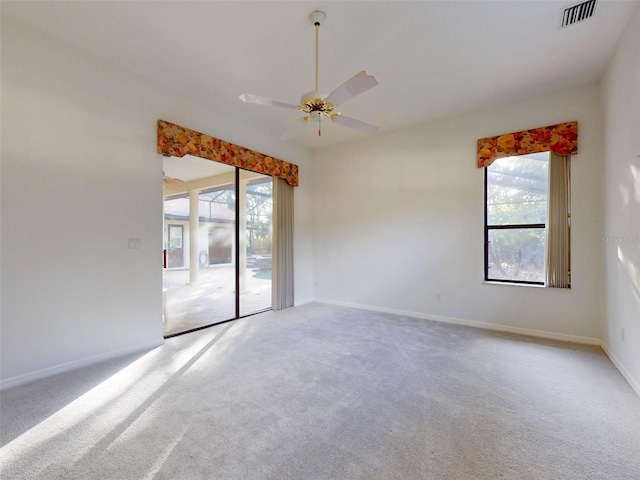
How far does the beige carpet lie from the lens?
5.07 ft

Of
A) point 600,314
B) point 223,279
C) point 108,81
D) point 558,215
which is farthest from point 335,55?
point 600,314

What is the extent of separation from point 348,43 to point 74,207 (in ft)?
9.95

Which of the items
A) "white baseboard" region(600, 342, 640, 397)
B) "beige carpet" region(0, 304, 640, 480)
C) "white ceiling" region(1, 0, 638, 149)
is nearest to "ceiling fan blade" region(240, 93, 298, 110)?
"white ceiling" region(1, 0, 638, 149)

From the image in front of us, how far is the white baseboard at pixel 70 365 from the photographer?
2.37 metres

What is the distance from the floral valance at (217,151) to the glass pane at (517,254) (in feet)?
11.2

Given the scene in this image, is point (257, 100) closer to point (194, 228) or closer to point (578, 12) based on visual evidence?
point (578, 12)

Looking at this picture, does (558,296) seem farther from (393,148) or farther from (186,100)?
(186,100)

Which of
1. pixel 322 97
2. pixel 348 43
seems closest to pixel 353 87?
pixel 322 97

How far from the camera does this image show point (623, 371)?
2537 mm

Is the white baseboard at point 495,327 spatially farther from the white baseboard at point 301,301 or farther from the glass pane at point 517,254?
the white baseboard at point 301,301

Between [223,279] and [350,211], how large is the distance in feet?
8.39

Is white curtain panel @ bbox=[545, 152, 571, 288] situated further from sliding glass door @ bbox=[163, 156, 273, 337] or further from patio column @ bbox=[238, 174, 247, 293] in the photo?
patio column @ bbox=[238, 174, 247, 293]

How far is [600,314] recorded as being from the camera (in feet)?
10.8

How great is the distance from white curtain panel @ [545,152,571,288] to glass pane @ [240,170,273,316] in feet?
13.3
